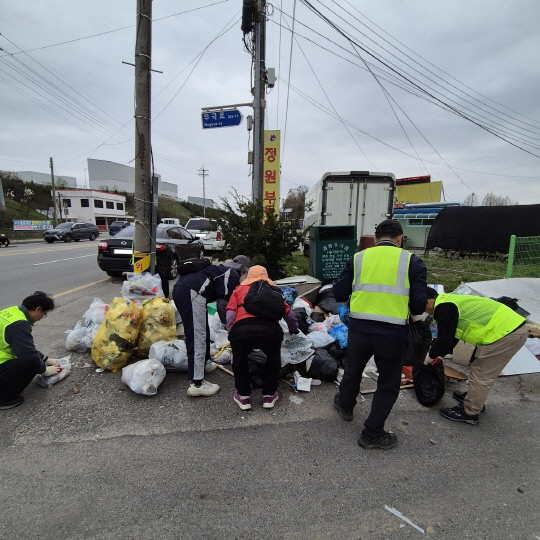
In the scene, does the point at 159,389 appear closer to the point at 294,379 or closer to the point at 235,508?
the point at 294,379

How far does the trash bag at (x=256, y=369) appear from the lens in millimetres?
3292

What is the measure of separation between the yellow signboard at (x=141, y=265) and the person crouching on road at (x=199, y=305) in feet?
6.08

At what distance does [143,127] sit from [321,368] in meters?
4.03

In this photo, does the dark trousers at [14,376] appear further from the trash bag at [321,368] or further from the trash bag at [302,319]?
the trash bag at [302,319]

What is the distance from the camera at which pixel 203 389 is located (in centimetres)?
309

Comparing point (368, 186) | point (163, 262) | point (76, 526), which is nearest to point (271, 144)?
point (368, 186)

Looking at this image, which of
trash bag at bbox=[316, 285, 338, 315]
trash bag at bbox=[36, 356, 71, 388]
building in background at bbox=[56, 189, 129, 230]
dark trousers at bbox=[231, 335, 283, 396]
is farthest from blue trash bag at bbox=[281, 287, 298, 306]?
building in background at bbox=[56, 189, 129, 230]

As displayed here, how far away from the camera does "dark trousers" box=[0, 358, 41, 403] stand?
2678 mm

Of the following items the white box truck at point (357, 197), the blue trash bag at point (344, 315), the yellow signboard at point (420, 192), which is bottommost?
the blue trash bag at point (344, 315)

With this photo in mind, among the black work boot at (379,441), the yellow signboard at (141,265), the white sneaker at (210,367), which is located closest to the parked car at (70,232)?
the yellow signboard at (141,265)

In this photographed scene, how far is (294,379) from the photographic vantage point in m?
3.34

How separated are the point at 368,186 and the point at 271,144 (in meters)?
3.89

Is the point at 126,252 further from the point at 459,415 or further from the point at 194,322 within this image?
the point at 459,415

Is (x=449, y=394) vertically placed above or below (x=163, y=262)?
below
